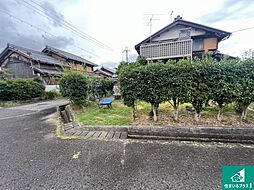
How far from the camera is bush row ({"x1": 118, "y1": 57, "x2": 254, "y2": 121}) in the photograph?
13.2 ft

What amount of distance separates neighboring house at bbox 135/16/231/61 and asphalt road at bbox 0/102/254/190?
1026 cm

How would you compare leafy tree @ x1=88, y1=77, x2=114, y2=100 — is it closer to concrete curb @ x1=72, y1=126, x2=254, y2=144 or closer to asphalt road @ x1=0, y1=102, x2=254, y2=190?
asphalt road @ x1=0, y1=102, x2=254, y2=190

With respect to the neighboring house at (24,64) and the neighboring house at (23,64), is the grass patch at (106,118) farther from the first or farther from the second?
the neighboring house at (23,64)

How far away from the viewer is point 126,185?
2.24 meters

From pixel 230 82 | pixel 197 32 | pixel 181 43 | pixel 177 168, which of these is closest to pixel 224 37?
pixel 197 32

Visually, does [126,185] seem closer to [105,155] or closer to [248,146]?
[105,155]

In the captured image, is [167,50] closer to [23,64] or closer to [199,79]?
[199,79]

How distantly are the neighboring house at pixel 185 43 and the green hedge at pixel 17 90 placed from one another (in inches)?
453

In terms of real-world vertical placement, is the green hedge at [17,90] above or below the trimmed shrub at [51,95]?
above

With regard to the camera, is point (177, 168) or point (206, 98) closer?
point (177, 168)

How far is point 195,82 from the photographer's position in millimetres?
4293

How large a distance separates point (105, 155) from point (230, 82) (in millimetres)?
4079

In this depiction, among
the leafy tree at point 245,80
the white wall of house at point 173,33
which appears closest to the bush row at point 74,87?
the leafy tree at point 245,80

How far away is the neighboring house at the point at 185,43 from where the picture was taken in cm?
1204
